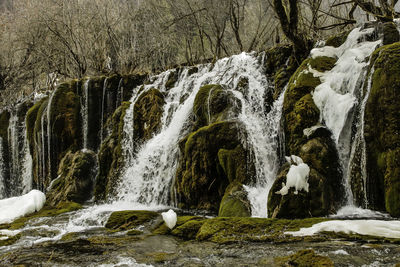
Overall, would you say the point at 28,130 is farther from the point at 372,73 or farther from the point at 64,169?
the point at 372,73

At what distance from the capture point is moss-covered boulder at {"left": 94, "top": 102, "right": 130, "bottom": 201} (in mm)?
10953

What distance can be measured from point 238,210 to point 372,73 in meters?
3.94

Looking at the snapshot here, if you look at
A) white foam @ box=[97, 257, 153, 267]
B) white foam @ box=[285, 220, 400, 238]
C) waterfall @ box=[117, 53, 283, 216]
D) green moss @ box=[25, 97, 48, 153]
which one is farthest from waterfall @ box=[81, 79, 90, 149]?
white foam @ box=[285, 220, 400, 238]

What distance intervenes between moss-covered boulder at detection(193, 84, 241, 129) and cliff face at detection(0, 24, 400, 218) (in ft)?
0.11

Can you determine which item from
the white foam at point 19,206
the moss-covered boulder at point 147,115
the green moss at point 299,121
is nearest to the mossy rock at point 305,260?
Result: the green moss at point 299,121

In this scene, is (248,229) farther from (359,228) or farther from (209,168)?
(209,168)

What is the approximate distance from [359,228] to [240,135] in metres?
4.18

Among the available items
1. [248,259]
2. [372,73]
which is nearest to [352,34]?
[372,73]

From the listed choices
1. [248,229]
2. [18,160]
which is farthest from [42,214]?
[18,160]

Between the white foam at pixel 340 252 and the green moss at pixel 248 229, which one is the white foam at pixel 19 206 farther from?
the white foam at pixel 340 252

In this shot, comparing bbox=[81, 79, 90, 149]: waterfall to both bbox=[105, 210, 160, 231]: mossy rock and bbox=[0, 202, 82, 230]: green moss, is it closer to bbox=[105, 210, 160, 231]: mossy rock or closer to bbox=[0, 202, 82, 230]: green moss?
bbox=[0, 202, 82, 230]: green moss

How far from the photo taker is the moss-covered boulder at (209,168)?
314 inches

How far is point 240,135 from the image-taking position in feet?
26.0

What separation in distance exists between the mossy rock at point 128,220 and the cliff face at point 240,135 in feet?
5.31
